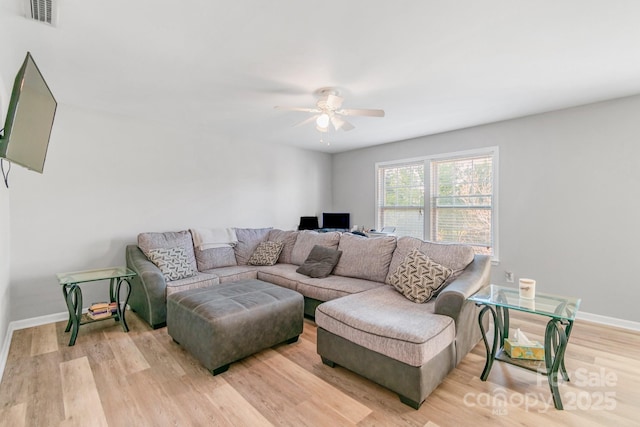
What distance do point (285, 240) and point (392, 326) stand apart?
2704 mm

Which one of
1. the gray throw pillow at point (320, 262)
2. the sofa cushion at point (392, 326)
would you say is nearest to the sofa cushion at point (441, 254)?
the sofa cushion at point (392, 326)

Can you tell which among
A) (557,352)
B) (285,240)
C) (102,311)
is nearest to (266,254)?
(285,240)

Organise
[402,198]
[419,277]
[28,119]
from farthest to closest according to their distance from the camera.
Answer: [402,198] < [419,277] < [28,119]

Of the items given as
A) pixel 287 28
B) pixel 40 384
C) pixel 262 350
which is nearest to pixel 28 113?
pixel 287 28

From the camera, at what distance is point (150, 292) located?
3055mm

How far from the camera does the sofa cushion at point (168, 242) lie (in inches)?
141

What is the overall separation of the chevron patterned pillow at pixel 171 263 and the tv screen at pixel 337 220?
9.38 feet

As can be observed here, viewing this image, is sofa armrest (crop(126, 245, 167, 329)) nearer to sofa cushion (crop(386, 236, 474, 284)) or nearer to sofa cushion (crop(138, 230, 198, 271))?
sofa cushion (crop(138, 230, 198, 271))

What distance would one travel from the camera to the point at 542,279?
3686mm

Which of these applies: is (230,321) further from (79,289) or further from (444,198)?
(444,198)

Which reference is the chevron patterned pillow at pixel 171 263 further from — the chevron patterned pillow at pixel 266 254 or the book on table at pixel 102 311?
the chevron patterned pillow at pixel 266 254

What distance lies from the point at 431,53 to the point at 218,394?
2.93 m

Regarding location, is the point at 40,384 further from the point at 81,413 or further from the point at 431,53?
the point at 431,53

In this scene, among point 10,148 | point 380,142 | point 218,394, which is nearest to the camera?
point 10,148
